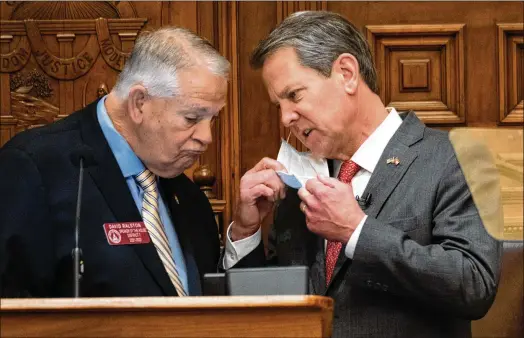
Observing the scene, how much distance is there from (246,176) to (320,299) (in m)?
1.10

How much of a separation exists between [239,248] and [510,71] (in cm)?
155

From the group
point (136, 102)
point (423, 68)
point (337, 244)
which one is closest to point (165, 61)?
point (136, 102)

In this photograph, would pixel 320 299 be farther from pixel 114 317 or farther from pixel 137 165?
pixel 137 165

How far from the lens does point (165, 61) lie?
112 inches

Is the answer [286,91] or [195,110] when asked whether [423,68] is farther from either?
[195,110]

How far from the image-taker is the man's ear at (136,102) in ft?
9.34

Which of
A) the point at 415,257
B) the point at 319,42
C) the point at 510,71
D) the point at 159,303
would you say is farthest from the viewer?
the point at 510,71

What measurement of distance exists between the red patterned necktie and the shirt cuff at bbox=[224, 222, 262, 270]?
9.3 inches

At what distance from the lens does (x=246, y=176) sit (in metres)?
2.99

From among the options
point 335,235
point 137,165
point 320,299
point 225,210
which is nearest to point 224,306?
point 320,299

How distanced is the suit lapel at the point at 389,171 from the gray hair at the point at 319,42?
8.7 inches

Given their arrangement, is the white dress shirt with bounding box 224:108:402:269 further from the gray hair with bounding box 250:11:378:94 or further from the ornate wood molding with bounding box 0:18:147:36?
the ornate wood molding with bounding box 0:18:147:36

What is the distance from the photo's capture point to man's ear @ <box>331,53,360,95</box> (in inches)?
116

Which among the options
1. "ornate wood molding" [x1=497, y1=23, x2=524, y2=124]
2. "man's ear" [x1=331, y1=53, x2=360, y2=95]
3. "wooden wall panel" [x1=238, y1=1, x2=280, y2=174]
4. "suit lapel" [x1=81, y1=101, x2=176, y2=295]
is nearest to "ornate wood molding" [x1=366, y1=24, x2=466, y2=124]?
"ornate wood molding" [x1=497, y1=23, x2=524, y2=124]
